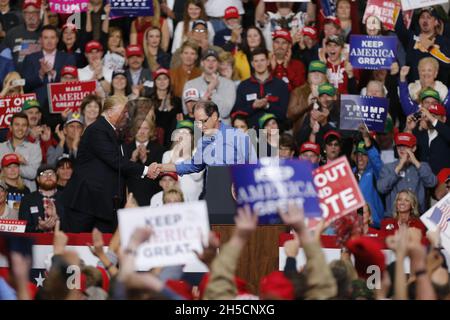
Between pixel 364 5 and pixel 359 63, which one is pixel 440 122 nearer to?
pixel 359 63

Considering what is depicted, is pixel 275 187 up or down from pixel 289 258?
up

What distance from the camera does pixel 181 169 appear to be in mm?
13852

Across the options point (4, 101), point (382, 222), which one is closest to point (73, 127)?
point (4, 101)

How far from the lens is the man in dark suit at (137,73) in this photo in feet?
54.1

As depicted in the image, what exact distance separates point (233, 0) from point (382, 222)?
434 cm

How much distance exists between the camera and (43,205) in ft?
48.7

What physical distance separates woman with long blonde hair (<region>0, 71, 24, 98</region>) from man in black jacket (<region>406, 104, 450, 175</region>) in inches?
173

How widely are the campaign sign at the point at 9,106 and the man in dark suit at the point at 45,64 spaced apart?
35 cm

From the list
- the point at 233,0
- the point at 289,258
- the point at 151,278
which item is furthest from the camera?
the point at 233,0

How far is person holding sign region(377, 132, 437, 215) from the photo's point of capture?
49.8 feet

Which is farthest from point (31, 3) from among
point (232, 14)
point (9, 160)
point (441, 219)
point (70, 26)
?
point (441, 219)

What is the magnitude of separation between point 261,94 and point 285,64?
2.38 feet

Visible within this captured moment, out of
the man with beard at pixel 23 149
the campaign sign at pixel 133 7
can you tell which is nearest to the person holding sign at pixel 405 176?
the campaign sign at pixel 133 7

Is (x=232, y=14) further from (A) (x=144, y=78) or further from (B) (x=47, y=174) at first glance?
(B) (x=47, y=174)
